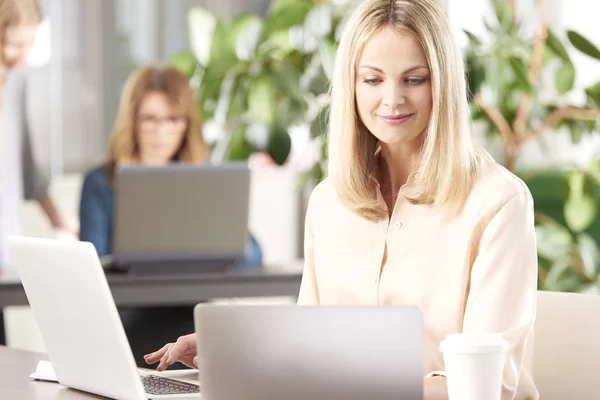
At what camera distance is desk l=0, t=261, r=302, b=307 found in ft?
10.2

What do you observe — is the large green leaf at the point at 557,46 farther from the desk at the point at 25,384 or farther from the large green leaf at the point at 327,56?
the desk at the point at 25,384

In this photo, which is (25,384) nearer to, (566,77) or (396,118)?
(396,118)

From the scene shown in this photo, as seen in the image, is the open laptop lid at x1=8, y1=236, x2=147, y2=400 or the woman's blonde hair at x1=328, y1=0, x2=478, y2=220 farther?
the woman's blonde hair at x1=328, y1=0, x2=478, y2=220

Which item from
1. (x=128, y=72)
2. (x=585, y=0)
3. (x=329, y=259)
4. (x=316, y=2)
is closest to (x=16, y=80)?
(x=316, y=2)

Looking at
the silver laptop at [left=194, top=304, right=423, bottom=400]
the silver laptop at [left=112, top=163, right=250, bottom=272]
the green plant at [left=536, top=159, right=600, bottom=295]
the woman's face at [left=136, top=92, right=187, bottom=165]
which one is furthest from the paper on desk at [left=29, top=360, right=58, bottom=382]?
the green plant at [left=536, top=159, right=600, bottom=295]

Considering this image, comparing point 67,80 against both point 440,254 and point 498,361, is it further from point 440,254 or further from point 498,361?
point 498,361

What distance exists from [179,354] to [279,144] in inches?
76.4

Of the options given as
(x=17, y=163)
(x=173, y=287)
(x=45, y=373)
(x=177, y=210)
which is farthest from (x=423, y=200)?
(x=17, y=163)

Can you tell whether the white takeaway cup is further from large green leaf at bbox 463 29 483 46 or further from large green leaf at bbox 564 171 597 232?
large green leaf at bbox 564 171 597 232

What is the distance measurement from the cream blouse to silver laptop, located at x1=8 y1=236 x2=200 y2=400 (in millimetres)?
328

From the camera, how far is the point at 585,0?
5.33 m

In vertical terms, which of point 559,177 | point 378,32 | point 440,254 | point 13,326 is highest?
point 378,32

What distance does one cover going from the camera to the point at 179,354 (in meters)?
1.65

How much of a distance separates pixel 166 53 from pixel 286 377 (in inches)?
184
